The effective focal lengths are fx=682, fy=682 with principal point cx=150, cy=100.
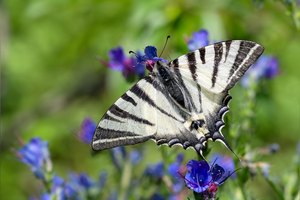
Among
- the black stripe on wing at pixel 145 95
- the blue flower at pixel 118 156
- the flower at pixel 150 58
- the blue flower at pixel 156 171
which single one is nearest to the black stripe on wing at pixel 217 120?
the black stripe on wing at pixel 145 95

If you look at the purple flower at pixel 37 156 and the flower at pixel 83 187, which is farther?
the flower at pixel 83 187

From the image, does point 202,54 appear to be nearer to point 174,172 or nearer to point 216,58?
point 216,58

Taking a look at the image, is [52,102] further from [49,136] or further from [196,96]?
[196,96]

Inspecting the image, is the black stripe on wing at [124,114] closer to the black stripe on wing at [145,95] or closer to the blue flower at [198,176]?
the black stripe on wing at [145,95]

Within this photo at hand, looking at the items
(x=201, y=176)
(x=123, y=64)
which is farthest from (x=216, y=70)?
(x=123, y=64)

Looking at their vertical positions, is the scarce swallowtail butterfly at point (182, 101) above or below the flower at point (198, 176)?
above

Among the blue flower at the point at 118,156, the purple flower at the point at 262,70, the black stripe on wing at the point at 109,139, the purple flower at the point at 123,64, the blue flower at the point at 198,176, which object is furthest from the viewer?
the purple flower at the point at 262,70
